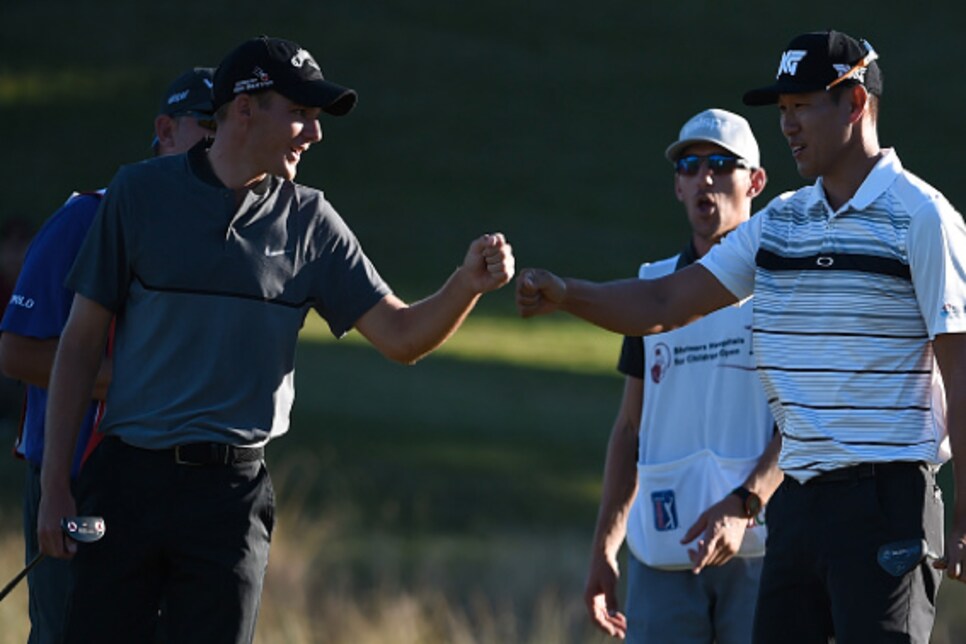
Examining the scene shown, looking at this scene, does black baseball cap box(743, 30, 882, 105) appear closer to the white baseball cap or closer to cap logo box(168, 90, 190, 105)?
the white baseball cap

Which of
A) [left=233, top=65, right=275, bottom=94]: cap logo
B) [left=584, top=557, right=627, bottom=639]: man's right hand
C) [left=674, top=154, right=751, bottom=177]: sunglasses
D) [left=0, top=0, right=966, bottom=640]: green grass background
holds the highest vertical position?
[left=0, top=0, right=966, bottom=640]: green grass background

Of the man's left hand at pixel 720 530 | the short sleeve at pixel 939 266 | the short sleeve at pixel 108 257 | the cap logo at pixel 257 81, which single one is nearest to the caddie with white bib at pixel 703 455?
the man's left hand at pixel 720 530

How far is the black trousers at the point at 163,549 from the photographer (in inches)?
205

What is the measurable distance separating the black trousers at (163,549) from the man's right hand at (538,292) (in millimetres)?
914

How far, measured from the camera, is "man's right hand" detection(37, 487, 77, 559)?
16.9 feet

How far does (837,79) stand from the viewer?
5227 mm

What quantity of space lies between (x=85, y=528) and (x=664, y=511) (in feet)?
6.36

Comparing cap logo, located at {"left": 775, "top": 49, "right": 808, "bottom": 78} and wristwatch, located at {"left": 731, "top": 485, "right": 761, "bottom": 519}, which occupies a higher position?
cap logo, located at {"left": 775, "top": 49, "right": 808, "bottom": 78}

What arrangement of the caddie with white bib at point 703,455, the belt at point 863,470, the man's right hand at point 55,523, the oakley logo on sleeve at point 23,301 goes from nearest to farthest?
the belt at point 863,470
the man's right hand at point 55,523
the oakley logo on sleeve at point 23,301
the caddie with white bib at point 703,455

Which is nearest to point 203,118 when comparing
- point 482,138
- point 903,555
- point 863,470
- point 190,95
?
point 190,95

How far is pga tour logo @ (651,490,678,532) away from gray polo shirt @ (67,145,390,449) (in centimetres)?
143

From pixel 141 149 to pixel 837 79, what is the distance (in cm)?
2590

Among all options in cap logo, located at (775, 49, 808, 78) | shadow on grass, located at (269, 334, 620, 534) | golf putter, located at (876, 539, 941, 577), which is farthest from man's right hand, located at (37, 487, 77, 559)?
shadow on grass, located at (269, 334, 620, 534)

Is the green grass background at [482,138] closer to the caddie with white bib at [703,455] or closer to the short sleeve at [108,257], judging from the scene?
the caddie with white bib at [703,455]
